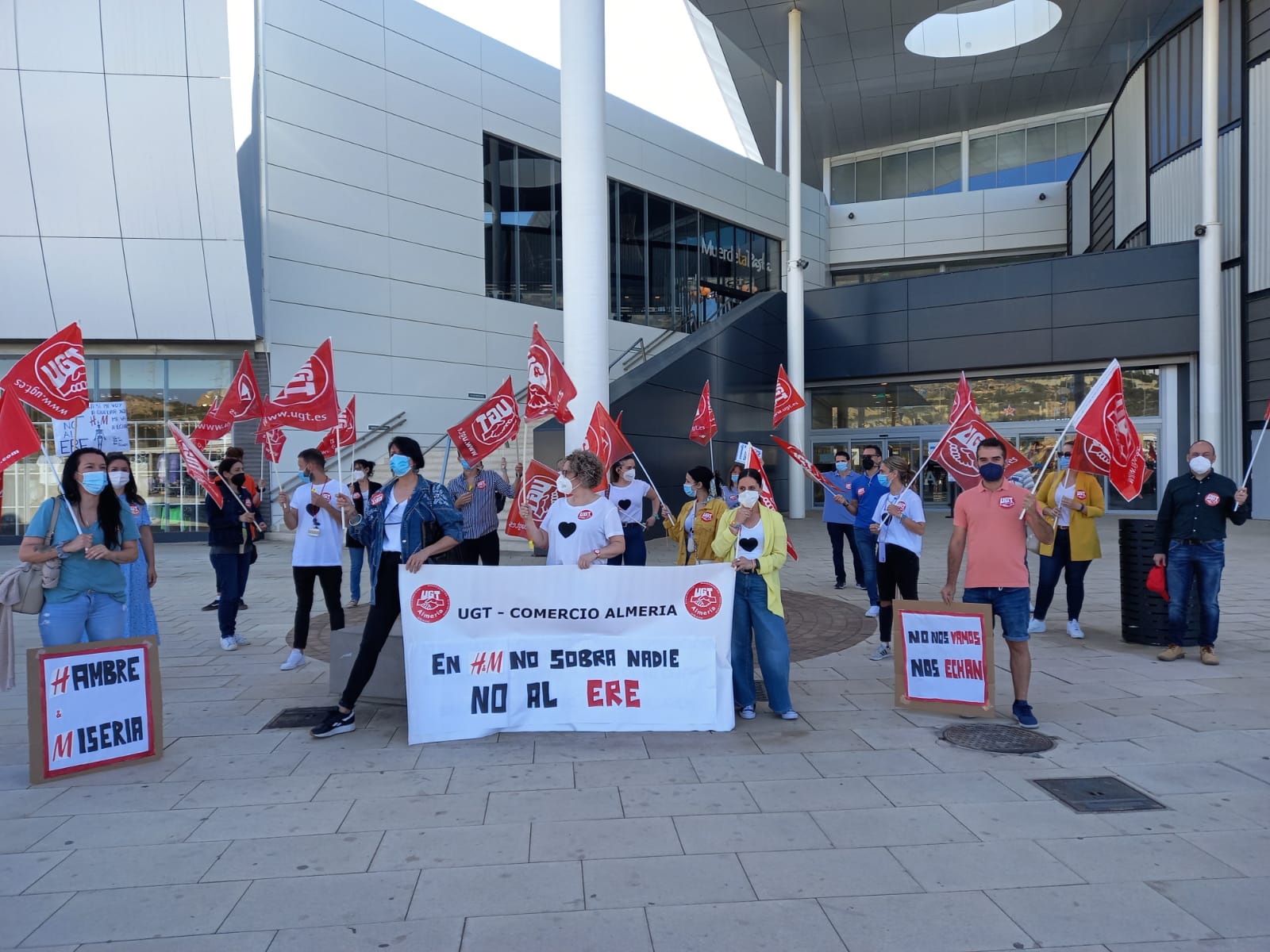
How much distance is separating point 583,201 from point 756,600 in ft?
30.6

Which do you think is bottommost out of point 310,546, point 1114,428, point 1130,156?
point 310,546

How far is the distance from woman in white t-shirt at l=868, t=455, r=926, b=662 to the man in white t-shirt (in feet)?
16.1

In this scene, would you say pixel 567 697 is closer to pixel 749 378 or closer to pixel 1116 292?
pixel 749 378

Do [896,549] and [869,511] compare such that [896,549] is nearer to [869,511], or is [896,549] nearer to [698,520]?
[869,511]

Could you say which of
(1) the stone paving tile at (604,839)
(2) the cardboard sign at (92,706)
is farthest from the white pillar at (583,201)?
(1) the stone paving tile at (604,839)

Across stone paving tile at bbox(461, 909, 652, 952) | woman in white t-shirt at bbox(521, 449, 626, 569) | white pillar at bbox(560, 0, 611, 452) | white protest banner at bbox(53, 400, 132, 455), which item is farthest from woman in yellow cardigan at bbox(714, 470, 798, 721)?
white protest banner at bbox(53, 400, 132, 455)

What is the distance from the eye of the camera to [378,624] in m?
5.62

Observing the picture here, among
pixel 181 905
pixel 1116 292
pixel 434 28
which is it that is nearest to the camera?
pixel 181 905

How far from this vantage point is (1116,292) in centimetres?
2338

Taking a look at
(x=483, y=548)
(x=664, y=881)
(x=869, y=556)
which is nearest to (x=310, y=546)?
(x=483, y=548)

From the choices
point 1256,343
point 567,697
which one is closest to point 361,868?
point 567,697

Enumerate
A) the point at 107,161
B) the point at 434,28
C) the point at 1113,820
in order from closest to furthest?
the point at 1113,820
the point at 107,161
the point at 434,28

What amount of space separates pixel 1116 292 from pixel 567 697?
23332 mm

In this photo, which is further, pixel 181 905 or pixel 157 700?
pixel 157 700
